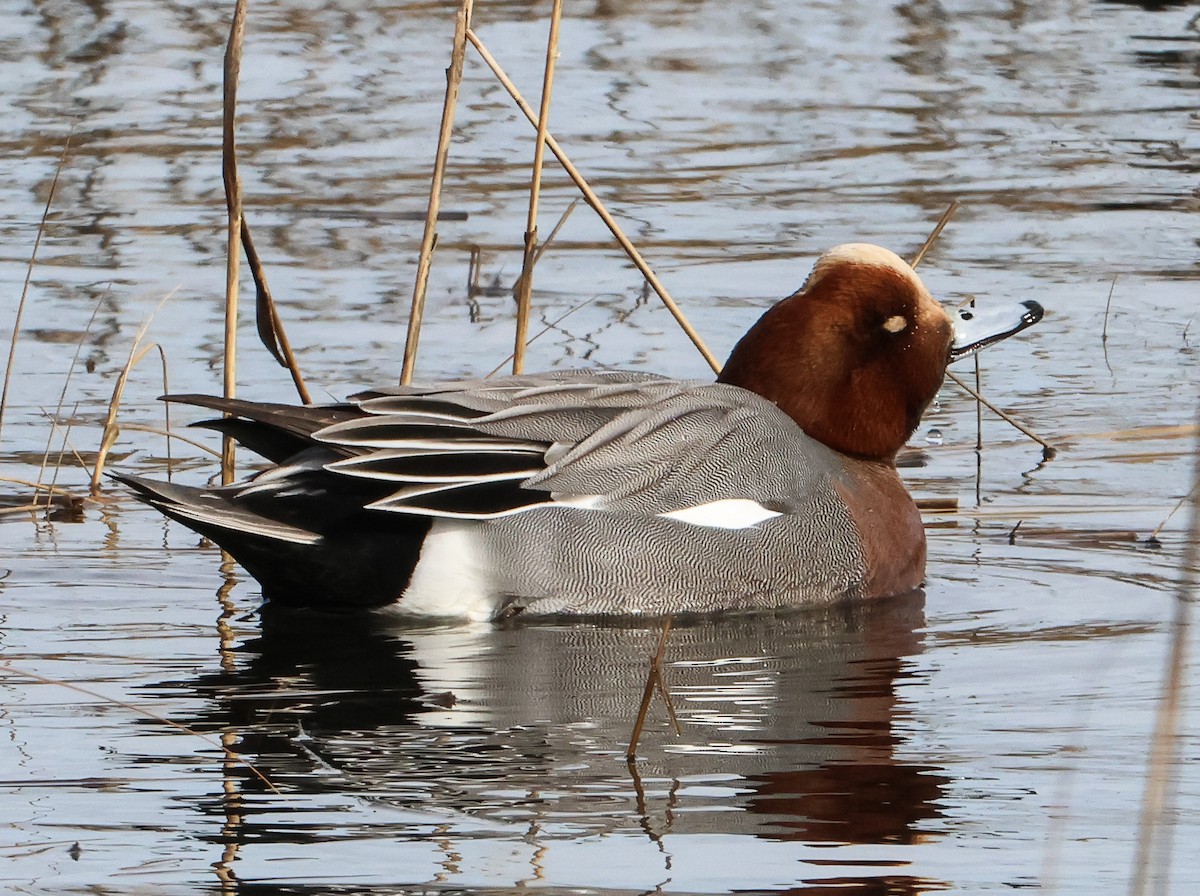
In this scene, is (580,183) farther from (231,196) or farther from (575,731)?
(575,731)

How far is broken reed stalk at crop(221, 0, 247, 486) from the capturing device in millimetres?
5164

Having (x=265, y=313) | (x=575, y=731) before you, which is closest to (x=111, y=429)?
(x=265, y=313)

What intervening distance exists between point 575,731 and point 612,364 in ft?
10.6

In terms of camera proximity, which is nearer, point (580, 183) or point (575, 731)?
point (575, 731)

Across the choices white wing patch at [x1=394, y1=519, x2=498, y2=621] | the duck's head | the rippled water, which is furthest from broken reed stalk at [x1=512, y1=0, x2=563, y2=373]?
the rippled water

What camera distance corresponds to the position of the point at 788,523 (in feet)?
17.8

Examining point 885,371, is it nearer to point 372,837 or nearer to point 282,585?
point 282,585

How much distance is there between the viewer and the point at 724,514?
17.5 ft

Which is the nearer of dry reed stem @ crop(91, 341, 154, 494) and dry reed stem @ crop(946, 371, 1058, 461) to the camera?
dry reed stem @ crop(91, 341, 154, 494)

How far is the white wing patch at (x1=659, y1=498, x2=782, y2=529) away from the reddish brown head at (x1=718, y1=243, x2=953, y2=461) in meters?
0.51

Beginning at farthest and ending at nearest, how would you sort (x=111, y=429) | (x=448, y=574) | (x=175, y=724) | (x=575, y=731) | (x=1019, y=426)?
(x=1019, y=426), (x=111, y=429), (x=448, y=574), (x=575, y=731), (x=175, y=724)

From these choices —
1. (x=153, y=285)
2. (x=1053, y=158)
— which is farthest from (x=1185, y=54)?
(x=153, y=285)

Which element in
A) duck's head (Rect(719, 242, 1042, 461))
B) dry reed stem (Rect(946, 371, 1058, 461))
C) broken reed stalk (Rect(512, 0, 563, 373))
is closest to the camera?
broken reed stalk (Rect(512, 0, 563, 373))

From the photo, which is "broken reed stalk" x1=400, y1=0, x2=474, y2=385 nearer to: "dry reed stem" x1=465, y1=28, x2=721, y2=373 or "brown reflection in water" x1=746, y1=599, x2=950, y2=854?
"dry reed stem" x1=465, y1=28, x2=721, y2=373
